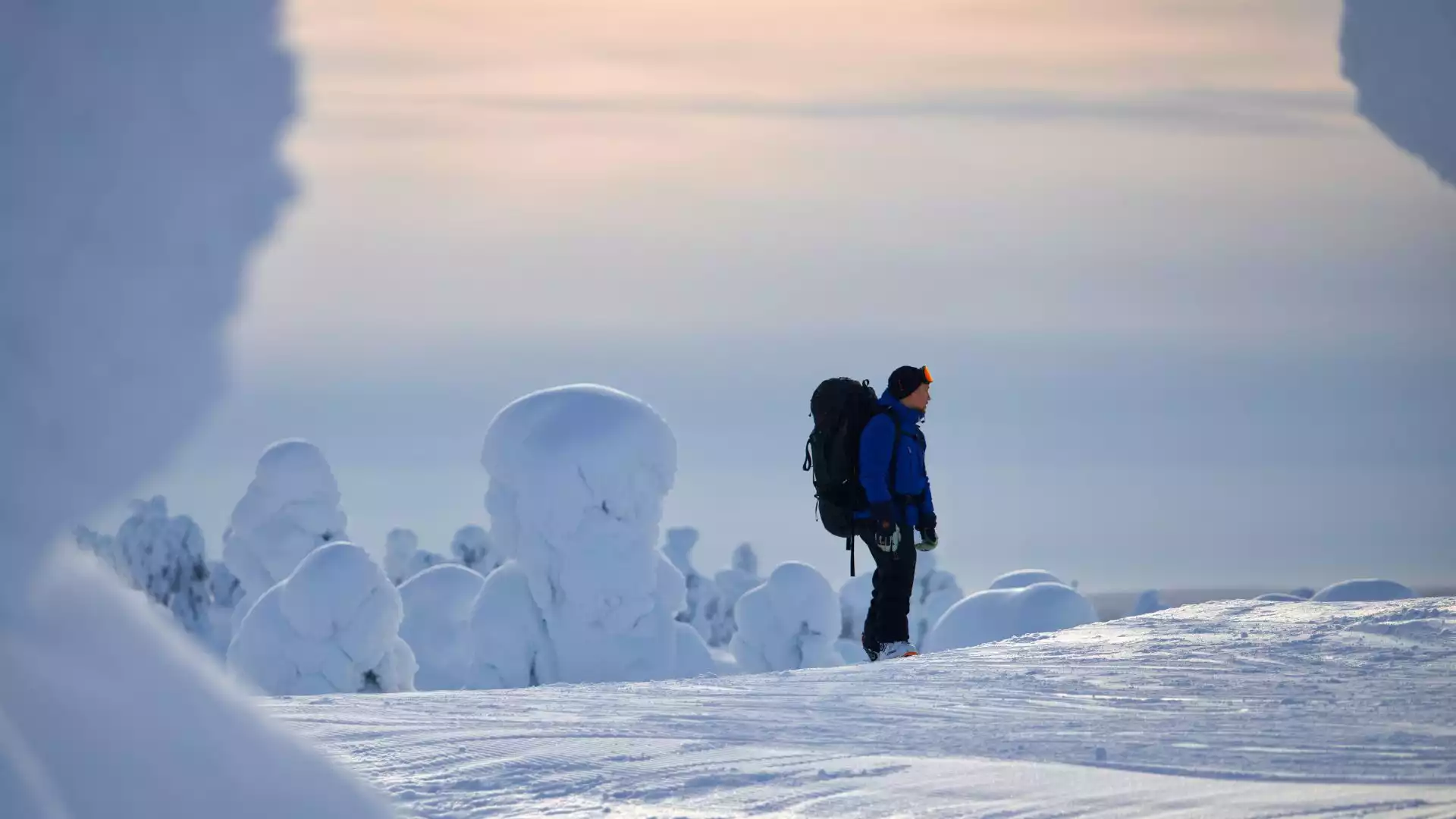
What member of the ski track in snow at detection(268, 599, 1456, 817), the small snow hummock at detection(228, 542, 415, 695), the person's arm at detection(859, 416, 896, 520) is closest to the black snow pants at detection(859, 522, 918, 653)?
the person's arm at detection(859, 416, 896, 520)

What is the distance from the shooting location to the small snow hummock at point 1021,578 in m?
24.9

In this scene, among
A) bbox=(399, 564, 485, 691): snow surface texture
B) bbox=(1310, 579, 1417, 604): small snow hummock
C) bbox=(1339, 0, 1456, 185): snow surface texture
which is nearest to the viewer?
bbox=(1339, 0, 1456, 185): snow surface texture

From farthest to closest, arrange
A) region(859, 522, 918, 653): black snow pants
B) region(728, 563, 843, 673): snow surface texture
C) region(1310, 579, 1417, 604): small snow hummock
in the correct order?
region(728, 563, 843, 673): snow surface texture → region(1310, 579, 1417, 604): small snow hummock → region(859, 522, 918, 653): black snow pants

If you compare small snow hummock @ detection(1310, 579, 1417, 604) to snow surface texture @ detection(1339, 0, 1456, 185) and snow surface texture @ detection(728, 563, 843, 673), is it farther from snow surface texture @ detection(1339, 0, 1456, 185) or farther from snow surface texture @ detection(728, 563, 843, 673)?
snow surface texture @ detection(1339, 0, 1456, 185)

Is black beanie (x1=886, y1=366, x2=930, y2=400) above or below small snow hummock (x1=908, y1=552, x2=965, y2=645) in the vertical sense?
above

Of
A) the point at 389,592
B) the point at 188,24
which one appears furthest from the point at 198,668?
the point at 389,592

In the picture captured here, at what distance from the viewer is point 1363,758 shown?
15.0 ft

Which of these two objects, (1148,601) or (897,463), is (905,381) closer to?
(897,463)

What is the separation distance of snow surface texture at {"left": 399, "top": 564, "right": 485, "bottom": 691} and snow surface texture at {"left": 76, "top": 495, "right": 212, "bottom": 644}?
14.3m

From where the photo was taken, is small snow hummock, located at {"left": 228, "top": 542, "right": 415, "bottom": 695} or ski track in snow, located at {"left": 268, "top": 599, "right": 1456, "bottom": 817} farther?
small snow hummock, located at {"left": 228, "top": 542, "right": 415, "bottom": 695}

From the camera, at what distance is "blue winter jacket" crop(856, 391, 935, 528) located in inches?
352

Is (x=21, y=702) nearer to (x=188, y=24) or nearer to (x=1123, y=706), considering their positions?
(x=188, y=24)

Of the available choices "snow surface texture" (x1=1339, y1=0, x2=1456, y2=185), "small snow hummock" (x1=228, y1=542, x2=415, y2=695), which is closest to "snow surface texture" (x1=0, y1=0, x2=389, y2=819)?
"snow surface texture" (x1=1339, y1=0, x2=1456, y2=185)

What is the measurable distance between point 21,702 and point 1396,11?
29.0 feet
